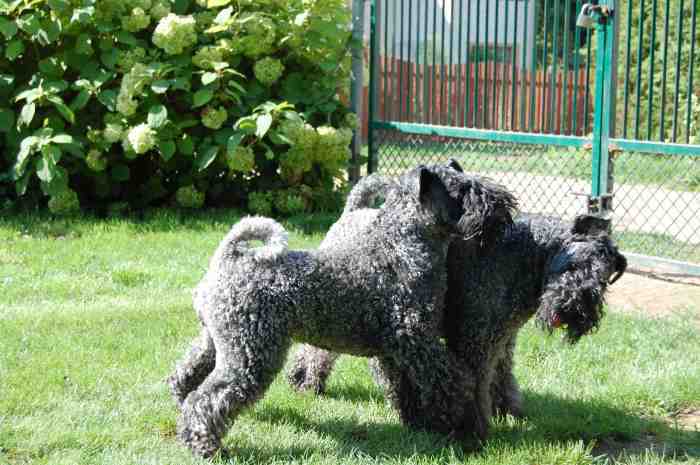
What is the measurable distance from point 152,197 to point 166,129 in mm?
813

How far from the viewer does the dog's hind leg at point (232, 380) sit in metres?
3.94

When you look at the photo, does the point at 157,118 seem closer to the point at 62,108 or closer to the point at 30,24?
the point at 62,108

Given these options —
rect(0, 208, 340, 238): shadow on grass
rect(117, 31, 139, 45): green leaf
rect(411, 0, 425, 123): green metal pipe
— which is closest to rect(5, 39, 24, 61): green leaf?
rect(117, 31, 139, 45): green leaf

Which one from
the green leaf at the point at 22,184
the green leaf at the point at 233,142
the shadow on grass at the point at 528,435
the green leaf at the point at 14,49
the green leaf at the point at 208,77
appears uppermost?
the green leaf at the point at 14,49

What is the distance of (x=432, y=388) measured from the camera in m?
4.15

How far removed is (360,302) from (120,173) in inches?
205

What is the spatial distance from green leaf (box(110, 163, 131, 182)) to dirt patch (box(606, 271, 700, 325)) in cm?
446

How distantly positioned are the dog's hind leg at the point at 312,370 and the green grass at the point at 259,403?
78 millimetres

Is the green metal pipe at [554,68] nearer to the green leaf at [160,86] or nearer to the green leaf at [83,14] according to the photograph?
the green leaf at [160,86]

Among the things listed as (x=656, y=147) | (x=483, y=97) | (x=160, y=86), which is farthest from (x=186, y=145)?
(x=656, y=147)

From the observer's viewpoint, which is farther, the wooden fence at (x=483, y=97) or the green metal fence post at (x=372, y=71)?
the green metal fence post at (x=372, y=71)

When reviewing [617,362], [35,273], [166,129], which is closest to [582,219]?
[617,362]

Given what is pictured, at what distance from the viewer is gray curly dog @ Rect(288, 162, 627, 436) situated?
3.96 meters

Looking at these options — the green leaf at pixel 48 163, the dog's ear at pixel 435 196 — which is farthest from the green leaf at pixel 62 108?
the dog's ear at pixel 435 196
